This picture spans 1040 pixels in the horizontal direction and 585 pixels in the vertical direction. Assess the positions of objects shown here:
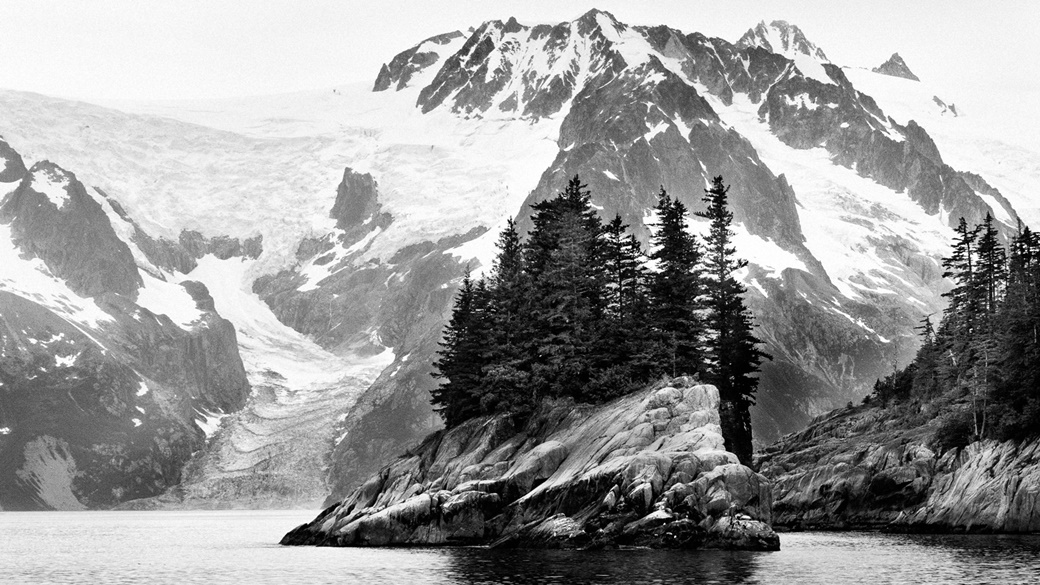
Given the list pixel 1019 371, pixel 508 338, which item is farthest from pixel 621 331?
pixel 1019 371

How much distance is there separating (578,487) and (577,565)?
1341cm

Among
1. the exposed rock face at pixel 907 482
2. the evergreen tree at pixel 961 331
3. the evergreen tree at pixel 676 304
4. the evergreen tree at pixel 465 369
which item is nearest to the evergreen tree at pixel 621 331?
the evergreen tree at pixel 676 304

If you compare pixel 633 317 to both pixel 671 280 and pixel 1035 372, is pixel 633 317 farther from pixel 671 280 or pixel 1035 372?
pixel 1035 372

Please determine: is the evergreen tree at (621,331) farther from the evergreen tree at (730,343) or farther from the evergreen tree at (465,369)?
the evergreen tree at (465,369)

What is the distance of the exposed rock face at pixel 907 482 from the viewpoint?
110 metres

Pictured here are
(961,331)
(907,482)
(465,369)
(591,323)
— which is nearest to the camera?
(591,323)

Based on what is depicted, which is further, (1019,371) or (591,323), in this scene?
(591,323)

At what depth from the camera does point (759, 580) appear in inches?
2840

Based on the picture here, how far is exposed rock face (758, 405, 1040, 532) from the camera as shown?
110 m

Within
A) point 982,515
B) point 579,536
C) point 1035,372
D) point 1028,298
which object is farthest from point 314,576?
point 1028,298

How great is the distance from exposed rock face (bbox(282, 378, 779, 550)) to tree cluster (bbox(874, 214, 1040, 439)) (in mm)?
30180

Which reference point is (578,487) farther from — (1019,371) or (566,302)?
(1019,371)

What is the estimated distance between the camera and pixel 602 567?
79.3m

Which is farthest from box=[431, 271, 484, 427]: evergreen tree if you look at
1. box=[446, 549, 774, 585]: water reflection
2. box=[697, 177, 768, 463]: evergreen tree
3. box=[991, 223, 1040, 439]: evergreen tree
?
box=[991, 223, 1040, 439]: evergreen tree
